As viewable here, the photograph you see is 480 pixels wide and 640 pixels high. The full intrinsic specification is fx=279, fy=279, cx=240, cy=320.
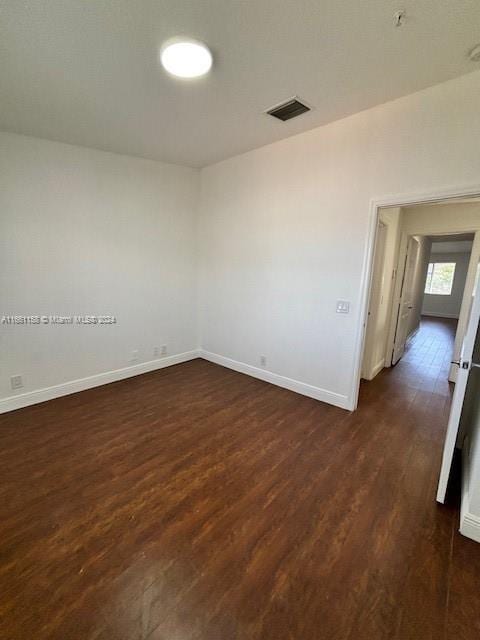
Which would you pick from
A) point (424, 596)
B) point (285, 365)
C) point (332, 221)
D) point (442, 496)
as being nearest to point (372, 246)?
point (332, 221)

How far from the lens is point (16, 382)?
2.92 meters

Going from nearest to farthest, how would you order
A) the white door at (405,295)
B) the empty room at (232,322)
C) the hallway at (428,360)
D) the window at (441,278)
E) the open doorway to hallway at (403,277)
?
the empty room at (232,322), the open doorway to hallway at (403,277), the hallway at (428,360), the white door at (405,295), the window at (441,278)

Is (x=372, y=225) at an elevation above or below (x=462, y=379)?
above

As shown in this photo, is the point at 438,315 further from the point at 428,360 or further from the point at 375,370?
the point at 375,370

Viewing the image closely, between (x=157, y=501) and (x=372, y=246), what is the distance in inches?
110

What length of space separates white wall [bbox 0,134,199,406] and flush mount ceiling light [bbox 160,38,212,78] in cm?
182

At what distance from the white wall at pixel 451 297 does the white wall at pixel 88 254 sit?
963 centimetres

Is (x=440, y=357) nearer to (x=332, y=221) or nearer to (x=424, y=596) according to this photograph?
(x=332, y=221)

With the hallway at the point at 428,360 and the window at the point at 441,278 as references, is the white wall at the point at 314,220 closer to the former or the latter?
the hallway at the point at 428,360

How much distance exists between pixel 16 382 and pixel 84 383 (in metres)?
0.67

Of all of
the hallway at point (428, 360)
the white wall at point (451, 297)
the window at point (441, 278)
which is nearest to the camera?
the hallway at point (428, 360)

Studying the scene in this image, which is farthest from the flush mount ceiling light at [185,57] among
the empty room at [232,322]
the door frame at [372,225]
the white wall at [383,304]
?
the white wall at [383,304]

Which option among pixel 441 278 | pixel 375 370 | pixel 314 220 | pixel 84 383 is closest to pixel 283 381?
pixel 375 370

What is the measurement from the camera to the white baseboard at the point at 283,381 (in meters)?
3.12
